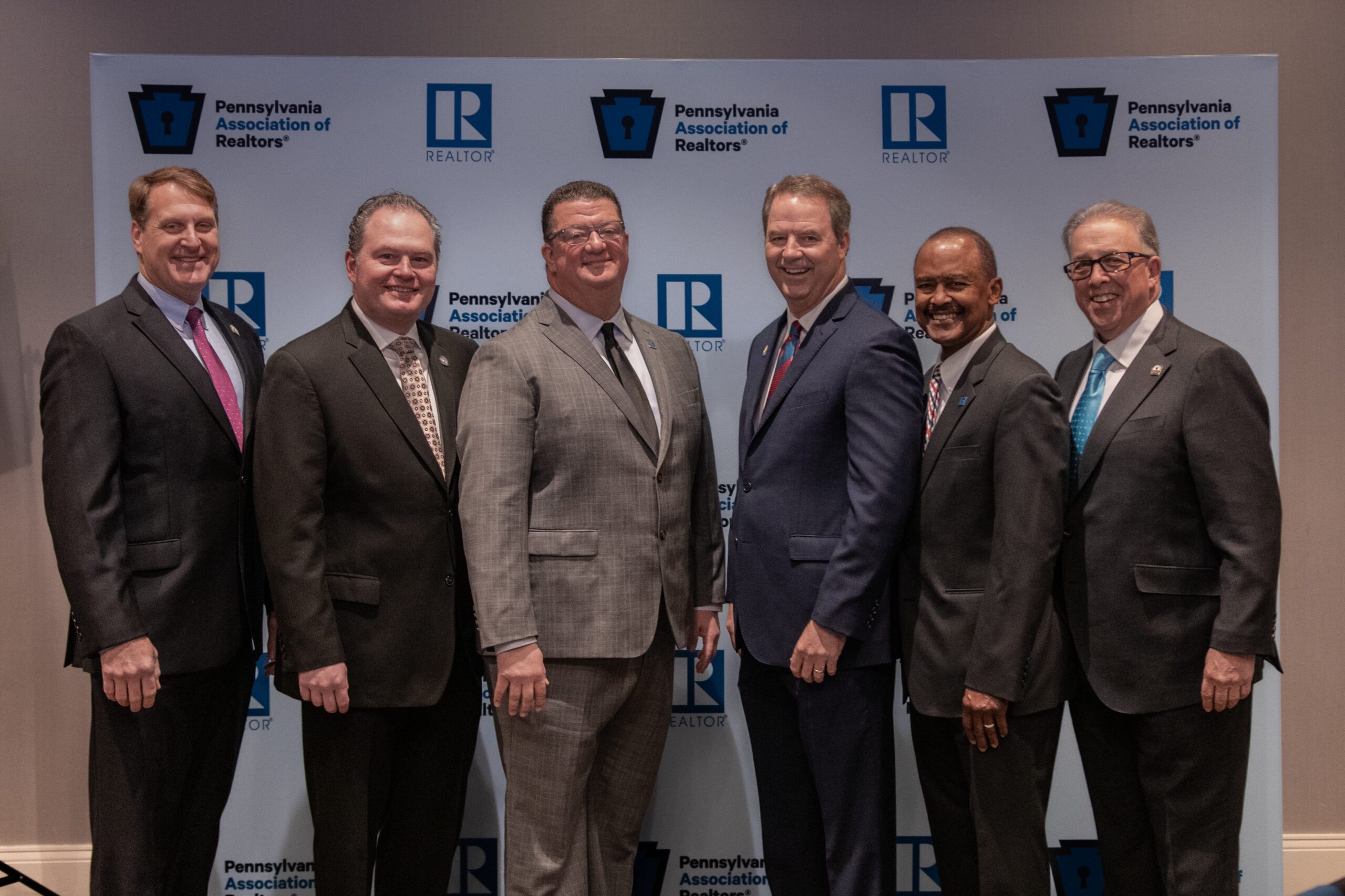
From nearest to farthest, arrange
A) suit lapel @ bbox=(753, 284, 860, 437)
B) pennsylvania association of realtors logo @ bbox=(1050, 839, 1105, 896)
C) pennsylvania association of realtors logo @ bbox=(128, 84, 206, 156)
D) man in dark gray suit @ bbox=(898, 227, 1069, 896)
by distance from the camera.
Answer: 1. man in dark gray suit @ bbox=(898, 227, 1069, 896)
2. suit lapel @ bbox=(753, 284, 860, 437)
3. pennsylvania association of realtors logo @ bbox=(128, 84, 206, 156)
4. pennsylvania association of realtors logo @ bbox=(1050, 839, 1105, 896)

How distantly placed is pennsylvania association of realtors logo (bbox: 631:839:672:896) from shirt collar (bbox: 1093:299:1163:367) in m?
2.08

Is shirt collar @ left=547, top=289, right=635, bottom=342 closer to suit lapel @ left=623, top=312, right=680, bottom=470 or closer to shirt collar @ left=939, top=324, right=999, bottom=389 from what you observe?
suit lapel @ left=623, top=312, right=680, bottom=470

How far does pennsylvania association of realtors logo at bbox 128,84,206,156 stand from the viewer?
3084mm

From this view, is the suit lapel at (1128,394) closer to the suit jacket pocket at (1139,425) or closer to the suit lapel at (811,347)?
the suit jacket pocket at (1139,425)

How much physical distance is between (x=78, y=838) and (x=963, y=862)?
304 centimetres

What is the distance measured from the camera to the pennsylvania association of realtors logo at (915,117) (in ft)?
10.3

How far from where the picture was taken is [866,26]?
11.1ft

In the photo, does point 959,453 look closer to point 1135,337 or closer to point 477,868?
point 1135,337

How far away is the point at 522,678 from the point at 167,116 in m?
2.20

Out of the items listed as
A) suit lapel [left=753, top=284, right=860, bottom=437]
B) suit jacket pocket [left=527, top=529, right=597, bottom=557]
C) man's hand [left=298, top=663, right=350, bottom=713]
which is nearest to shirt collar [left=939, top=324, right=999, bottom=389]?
suit lapel [left=753, top=284, right=860, bottom=437]

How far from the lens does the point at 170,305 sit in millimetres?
2479

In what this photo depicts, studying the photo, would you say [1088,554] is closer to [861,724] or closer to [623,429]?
[861,724]

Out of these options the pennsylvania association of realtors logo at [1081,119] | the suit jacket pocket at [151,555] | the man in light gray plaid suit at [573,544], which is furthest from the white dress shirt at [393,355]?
the pennsylvania association of realtors logo at [1081,119]

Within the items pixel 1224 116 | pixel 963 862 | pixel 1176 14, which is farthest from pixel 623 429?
pixel 1176 14
